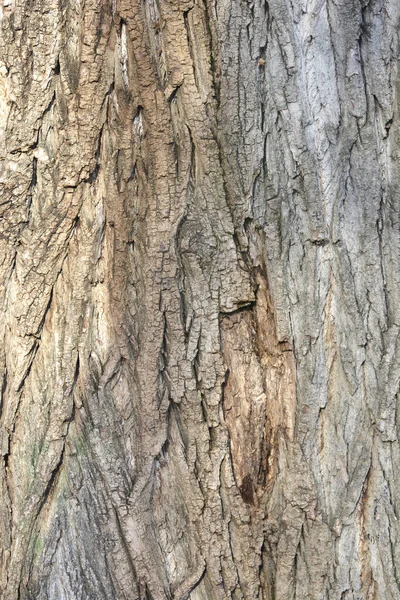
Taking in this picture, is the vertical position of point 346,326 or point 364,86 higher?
point 364,86

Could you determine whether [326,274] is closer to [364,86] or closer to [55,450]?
[364,86]

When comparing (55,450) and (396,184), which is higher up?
(396,184)

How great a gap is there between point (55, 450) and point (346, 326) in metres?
0.90

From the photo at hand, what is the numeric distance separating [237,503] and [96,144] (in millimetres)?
1090

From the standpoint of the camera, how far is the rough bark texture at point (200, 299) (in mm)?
1825

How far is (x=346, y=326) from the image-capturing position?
1868 mm

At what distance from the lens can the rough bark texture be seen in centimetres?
183

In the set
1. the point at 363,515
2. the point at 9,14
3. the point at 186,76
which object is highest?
the point at 9,14

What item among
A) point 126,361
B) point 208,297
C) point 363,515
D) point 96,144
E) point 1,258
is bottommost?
point 363,515

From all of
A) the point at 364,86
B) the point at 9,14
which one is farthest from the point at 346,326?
the point at 9,14

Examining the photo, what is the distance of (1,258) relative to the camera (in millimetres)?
1913

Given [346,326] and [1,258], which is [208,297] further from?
[1,258]

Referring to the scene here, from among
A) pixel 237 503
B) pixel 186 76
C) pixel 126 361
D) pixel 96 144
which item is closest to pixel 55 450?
pixel 126 361

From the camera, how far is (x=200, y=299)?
1863 mm
